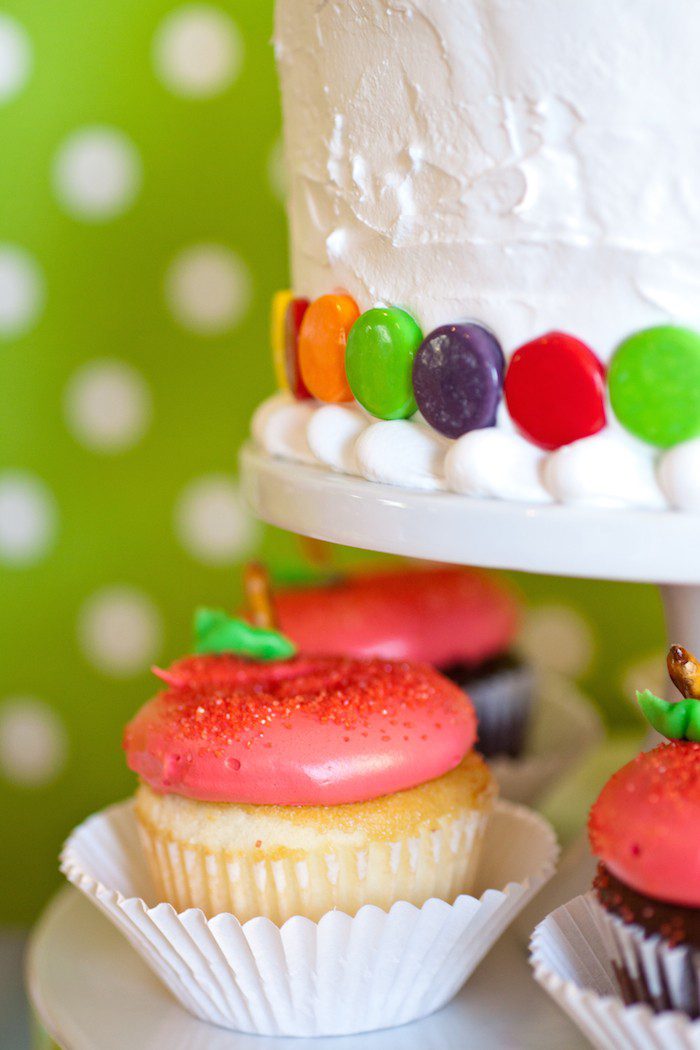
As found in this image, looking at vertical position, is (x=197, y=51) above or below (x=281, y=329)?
above

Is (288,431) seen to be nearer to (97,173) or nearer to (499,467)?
(499,467)

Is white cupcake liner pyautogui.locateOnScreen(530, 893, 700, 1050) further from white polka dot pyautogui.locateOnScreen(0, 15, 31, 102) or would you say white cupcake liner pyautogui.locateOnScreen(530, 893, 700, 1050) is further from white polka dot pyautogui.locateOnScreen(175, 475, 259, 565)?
white polka dot pyautogui.locateOnScreen(0, 15, 31, 102)

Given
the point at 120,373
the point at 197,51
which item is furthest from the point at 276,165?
the point at 120,373

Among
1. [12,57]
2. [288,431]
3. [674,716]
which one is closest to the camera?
[674,716]

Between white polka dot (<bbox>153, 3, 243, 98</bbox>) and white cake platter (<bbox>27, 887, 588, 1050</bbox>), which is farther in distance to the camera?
white polka dot (<bbox>153, 3, 243, 98</bbox>)

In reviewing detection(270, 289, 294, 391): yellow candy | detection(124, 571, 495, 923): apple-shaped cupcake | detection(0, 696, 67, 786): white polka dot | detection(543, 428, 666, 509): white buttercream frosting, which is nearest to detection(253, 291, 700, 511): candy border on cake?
detection(543, 428, 666, 509): white buttercream frosting

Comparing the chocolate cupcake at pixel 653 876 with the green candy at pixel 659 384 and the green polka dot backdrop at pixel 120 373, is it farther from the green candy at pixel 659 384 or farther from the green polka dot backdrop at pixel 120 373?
the green polka dot backdrop at pixel 120 373
